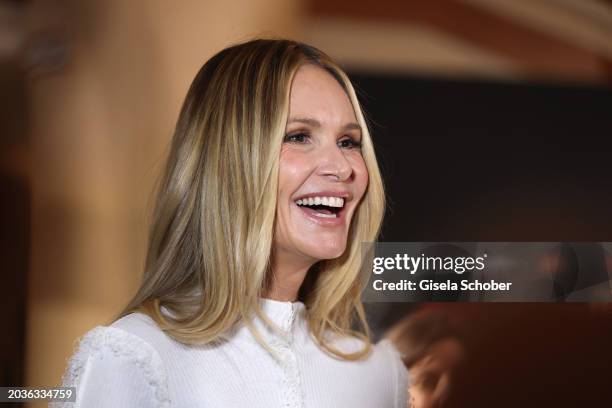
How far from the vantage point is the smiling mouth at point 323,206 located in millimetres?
1391

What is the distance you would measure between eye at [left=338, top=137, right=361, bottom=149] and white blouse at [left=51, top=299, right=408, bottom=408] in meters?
0.32

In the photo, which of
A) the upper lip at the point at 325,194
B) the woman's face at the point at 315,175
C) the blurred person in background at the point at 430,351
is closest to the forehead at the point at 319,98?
the woman's face at the point at 315,175

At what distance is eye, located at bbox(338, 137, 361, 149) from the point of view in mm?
1476

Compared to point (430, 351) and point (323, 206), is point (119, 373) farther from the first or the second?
point (430, 351)

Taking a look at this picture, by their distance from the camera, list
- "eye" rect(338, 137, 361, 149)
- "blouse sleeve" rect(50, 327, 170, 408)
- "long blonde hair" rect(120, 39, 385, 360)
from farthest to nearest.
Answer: "eye" rect(338, 137, 361, 149) < "long blonde hair" rect(120, 39, 385, 360) < "blouse sleeve" rect(50, 327, 170, 408)

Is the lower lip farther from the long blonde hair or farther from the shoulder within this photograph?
the shoulder

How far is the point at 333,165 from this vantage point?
4.56 feet

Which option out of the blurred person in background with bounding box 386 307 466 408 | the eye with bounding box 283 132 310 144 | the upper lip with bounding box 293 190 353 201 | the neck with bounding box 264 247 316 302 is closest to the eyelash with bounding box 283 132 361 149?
the eye with bounding box 283 132 310 144

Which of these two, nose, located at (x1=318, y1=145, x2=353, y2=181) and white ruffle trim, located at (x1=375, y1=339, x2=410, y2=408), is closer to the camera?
nose, located at (x1=318, y1=145, x2=353, y2=181)

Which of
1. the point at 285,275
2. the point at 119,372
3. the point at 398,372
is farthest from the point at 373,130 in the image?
the point at 119,372

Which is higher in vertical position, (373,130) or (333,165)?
(373,130)

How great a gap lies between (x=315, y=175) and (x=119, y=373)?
481 mm

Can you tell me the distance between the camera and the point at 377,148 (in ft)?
5.42

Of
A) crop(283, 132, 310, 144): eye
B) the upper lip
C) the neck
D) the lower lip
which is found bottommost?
the neck
